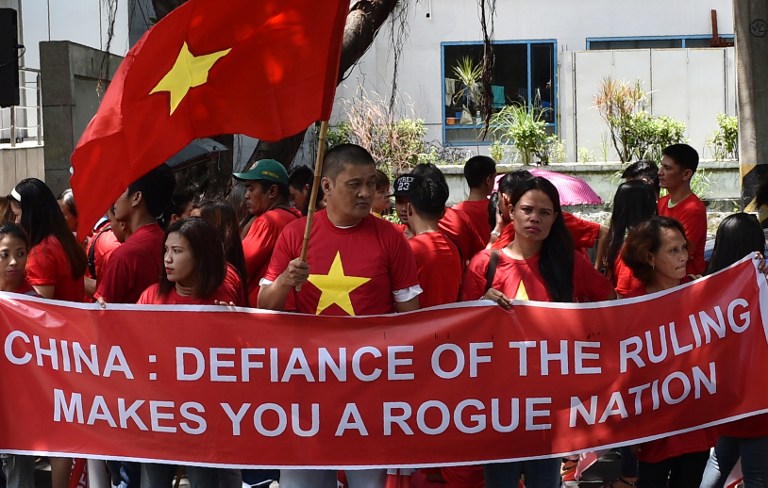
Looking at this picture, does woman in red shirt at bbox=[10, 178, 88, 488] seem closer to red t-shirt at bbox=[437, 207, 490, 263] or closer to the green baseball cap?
the green baseball cap

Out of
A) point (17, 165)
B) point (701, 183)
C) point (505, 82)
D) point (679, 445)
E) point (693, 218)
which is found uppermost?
point (505, 82)

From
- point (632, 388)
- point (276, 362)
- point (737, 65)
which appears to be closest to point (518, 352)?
point (632, 388)

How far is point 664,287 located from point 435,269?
1.26m

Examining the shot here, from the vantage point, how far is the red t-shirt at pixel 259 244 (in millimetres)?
6934

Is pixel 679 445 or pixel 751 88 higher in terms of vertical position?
pixel 751 88

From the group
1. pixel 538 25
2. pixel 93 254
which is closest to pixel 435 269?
pixel 93 254

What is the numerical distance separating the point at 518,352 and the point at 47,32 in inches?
484

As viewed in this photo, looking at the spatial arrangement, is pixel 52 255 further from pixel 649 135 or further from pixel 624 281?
pixel 649 135

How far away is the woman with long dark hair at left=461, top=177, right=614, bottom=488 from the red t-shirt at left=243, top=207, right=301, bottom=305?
1.70 m

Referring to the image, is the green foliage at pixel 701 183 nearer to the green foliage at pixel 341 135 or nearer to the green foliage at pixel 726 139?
the green foliage at pixel 726 139

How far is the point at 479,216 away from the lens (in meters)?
8.53

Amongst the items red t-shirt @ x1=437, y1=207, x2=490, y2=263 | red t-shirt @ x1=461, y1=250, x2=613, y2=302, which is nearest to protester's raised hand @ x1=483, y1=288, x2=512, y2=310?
red t-shirt @ x1=461, y1=250, x2=613, y2=302

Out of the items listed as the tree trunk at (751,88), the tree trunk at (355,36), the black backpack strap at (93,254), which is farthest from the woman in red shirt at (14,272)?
the tree trunk at (751,88)

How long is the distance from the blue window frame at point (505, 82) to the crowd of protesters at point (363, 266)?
14.5 meters
